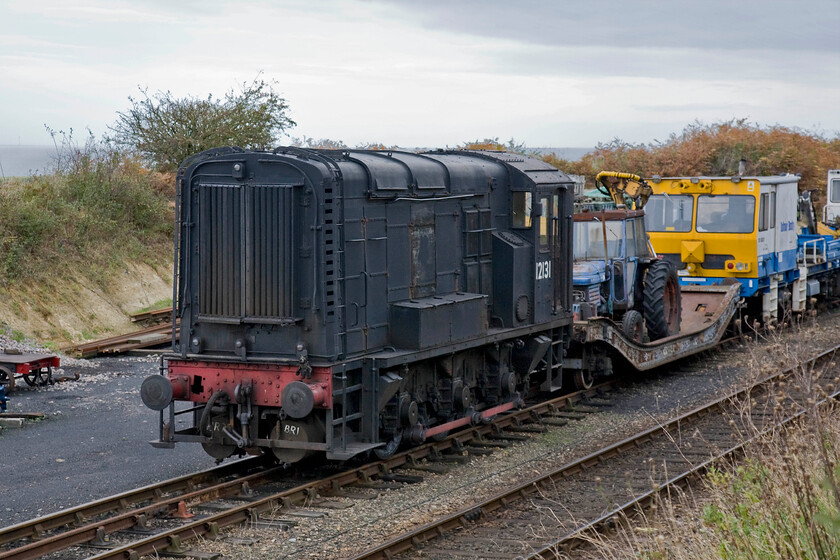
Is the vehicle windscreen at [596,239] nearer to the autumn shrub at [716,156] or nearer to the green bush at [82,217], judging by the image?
the green bush at [82,217]

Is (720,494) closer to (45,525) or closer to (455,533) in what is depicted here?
(455,533)

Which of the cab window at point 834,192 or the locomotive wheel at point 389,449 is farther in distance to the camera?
the cab window at point 834,192

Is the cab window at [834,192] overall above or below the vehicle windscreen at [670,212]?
above

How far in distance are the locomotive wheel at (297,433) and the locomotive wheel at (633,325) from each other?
7051 millimetres

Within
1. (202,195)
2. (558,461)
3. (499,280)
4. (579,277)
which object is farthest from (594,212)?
(202,195)

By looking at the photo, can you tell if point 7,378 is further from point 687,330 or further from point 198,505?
point 687,330

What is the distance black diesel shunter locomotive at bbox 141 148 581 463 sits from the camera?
10219 mm

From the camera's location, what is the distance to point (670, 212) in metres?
21.4

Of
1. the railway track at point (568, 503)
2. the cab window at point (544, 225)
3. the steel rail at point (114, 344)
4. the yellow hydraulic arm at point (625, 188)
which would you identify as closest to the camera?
the railway track at point (568, 503)

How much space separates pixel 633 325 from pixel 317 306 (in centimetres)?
756

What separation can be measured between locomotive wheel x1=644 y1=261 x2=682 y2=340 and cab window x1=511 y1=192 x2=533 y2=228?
4.58 meters

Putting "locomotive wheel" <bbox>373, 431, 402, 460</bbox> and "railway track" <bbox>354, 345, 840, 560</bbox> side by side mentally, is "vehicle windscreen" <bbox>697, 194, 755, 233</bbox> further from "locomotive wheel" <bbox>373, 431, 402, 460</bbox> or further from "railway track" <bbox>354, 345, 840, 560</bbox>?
"locomotive wheel" <bbox>373, 431, 402, 460</bbox>

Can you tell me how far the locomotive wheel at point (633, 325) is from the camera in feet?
53.2

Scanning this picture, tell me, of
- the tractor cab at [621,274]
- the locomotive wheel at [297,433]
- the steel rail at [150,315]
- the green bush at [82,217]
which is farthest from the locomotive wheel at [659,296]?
the green bush at [82,217]
